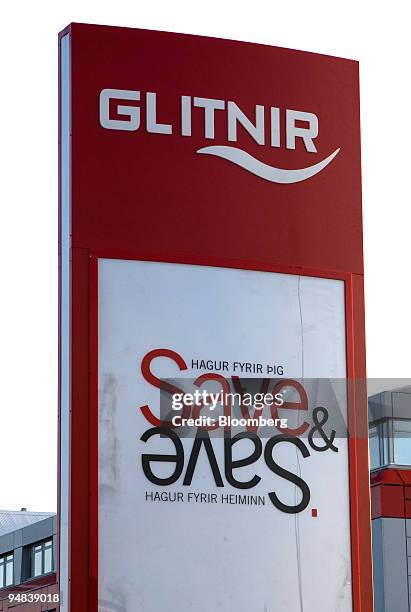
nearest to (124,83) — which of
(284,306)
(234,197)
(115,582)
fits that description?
(234,197)

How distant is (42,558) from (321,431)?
3953cm

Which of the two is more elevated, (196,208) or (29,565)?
(196,208)

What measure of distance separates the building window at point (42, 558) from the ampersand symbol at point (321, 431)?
1500 inches

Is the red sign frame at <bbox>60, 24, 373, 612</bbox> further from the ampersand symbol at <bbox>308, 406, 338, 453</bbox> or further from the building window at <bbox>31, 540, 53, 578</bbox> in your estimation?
the building window at <bbox>31, 540, 53, 578</bbox>

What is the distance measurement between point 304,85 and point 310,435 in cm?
389

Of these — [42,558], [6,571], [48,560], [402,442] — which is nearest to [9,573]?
[6,571]

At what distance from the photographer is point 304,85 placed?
16531 millimetres

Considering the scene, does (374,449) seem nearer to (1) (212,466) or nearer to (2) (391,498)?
(2) (391,498)

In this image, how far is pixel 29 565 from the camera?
2162 inches

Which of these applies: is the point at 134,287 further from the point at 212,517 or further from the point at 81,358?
the point at 212,517

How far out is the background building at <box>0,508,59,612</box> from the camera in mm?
51375

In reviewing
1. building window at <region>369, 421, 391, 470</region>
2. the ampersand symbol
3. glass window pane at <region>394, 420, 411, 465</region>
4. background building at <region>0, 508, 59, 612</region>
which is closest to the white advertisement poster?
the ampersand symbol

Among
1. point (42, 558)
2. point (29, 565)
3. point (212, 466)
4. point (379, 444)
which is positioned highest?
point (379, 444)

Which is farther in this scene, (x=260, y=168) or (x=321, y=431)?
(x=260, y=168)
